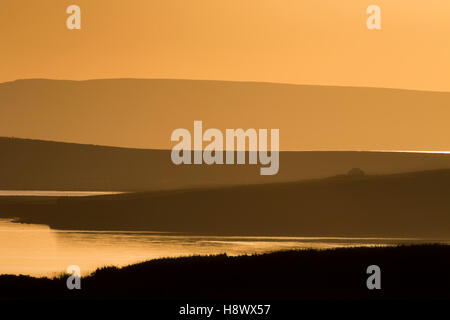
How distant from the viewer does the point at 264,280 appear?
85.9 feet

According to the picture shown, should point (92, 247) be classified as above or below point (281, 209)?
below

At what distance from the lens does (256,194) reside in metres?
94.7

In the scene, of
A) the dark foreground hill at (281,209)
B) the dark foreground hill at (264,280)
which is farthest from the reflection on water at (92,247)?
the dark foreground hill at (281,209)

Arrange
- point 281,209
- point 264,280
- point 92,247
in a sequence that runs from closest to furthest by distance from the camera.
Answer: point 264,280 < point 92,247 < point 281,209

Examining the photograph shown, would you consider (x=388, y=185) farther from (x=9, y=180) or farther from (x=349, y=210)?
(x=9, y=180)

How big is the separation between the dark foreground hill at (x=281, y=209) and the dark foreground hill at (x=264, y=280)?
132 ft

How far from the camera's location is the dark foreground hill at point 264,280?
24953 millimetres

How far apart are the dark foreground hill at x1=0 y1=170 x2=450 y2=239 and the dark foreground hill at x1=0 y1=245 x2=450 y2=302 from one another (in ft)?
132

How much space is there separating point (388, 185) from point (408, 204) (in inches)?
557

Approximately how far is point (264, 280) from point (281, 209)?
63.8m

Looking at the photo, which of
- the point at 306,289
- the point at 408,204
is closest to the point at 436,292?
the point at 306,289

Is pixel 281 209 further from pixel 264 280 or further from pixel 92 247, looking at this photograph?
pixel 264 280

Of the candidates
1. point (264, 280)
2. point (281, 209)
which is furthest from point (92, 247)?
point (281, 209)

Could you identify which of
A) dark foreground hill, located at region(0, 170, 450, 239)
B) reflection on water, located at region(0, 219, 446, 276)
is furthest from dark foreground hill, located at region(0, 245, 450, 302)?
dark foreground hill, located at region(0, 170, 450, 239)
